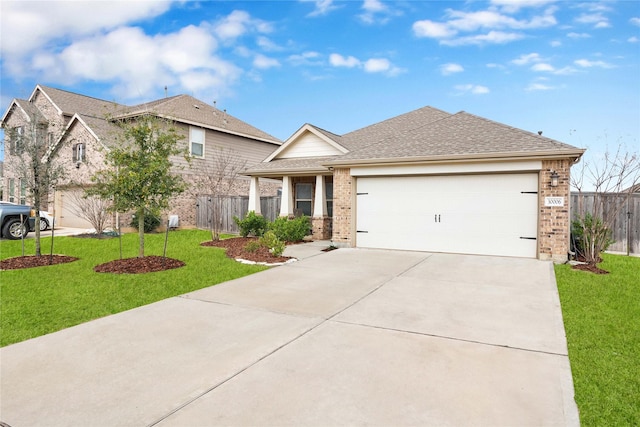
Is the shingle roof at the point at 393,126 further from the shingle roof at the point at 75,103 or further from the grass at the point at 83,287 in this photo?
the shingle roof at the point at 75,103

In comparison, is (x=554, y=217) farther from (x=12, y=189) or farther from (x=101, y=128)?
(x=12, y=189)

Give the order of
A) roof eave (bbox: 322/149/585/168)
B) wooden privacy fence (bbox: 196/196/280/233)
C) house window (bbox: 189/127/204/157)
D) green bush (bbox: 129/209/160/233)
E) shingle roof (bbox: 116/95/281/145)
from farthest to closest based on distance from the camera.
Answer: house window (bbox: 189/127/204/157) < shingle roof (bbox: 116/95/281/145) < green bush (bbox: 129/209/160/233) < wooden privacy fence (bbox: 196/196/280/233) < roof eave (bbox: 322/149/585/168)

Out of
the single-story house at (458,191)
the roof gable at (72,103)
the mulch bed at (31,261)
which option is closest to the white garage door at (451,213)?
the single-story house at (458,191)

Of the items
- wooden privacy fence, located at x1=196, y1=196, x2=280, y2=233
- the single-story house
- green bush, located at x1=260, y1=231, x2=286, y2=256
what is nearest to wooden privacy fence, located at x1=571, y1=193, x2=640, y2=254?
the single-story house

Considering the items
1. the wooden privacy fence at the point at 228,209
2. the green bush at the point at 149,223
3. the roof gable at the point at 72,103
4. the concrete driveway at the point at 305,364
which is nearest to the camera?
the concrete driveway at the point at 305,364

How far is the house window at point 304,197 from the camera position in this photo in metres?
16.0

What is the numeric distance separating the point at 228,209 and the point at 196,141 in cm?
501

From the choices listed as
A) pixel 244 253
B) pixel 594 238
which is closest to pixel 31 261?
pixel 244 253

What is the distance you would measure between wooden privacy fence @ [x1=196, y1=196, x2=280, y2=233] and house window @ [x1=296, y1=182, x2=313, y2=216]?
1.30m

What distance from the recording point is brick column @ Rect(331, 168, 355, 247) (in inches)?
486

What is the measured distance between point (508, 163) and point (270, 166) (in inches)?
371

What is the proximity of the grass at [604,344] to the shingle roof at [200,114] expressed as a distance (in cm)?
1824

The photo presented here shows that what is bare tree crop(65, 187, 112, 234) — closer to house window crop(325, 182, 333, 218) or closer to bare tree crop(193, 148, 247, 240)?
bare tree crop(193, 148, 247, 240)

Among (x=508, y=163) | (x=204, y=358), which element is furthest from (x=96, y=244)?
(x=508, y=163)
